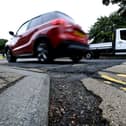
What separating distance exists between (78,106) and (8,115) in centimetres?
87

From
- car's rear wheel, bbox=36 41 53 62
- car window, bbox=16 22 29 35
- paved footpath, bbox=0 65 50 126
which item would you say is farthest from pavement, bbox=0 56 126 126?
car window, bbox=16 22 29 35

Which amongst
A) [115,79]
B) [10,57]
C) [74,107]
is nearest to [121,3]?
[10,57]

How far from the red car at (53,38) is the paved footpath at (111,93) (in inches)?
147

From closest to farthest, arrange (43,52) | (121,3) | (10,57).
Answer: (43,52), (10,57), (121,3)

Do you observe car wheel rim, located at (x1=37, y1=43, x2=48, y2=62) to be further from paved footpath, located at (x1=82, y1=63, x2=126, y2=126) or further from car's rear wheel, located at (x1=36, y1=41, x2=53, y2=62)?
paved footpath, located at (x1=82, y1=63, x2=126, y2=126)

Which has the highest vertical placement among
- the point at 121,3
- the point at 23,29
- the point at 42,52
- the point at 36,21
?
the point at 121,3

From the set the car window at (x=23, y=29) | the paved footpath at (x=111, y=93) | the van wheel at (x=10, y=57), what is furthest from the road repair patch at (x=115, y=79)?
the van wheel at (x=10, y=57)

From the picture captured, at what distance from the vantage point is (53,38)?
1062 centimetres

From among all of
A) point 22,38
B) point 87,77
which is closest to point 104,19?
point 22,38

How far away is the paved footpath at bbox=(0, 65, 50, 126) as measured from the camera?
127 inches

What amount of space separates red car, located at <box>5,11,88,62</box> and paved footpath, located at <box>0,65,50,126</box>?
4.97 metres

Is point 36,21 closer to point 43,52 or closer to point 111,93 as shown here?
point 43,52

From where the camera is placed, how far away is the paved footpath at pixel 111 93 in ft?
11.3

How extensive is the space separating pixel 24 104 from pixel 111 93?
133 centimetres
